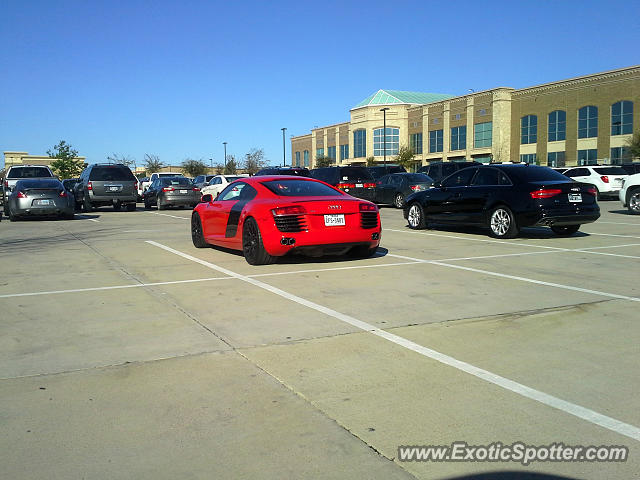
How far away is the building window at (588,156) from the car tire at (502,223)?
51.0 m

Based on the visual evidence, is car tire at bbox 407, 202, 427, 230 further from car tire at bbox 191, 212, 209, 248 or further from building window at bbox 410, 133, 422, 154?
building window at bbox 410, 133, 422, 154

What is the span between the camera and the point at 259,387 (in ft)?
12.9

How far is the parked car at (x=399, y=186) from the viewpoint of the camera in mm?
23438

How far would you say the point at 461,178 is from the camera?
13.6 meters

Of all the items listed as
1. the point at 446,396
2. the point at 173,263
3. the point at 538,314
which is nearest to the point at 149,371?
the point at 446,396

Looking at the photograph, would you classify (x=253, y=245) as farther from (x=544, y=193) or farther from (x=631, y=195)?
(x=631, y=195)

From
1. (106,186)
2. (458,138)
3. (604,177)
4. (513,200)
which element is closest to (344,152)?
(458,138)

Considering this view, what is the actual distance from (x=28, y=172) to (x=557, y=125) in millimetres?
54262

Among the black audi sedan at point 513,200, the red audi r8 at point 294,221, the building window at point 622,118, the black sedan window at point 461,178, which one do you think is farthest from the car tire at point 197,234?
the building window at point 622,118

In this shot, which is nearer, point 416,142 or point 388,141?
point 416,142

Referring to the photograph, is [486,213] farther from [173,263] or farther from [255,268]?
[173,263]

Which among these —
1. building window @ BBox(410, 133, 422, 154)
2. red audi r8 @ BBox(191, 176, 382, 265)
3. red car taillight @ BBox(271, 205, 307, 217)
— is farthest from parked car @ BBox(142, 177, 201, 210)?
building window @ BBox(410, 133, 422, 154)

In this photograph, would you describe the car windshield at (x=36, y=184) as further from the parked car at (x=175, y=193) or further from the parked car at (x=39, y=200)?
the parked car at (x=175, y=193)

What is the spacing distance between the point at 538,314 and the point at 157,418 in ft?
12.8
